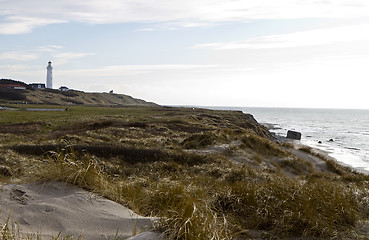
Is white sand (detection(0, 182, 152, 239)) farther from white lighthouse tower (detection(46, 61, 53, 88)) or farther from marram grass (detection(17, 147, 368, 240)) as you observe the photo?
white lighthouse tower (detection(46, 61, 53, 88))

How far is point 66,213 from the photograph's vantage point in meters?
5.46

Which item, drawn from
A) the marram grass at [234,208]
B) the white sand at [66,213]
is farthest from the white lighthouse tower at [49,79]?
the white sand at [66,213]

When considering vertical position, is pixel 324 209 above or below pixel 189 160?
above

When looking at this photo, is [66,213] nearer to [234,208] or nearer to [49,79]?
[234,208]

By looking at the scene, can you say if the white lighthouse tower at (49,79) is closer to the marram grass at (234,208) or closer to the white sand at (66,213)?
the marram grass at (234,208)

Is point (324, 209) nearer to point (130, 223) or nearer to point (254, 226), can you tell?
point (254, 226)

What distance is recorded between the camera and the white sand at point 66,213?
498 cm

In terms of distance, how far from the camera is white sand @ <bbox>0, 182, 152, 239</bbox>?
498 cm

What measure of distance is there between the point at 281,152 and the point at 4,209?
788 inches

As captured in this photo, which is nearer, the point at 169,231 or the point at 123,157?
the point at 169,231

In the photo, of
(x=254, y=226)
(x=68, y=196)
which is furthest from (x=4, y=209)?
(x=254, y=226)

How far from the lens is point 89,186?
21.8 ft

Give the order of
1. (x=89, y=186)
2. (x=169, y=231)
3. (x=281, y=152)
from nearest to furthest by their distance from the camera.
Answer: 1. (x=169, y=231)
2. (x=89, y=186)
3. (x=281, y=152)

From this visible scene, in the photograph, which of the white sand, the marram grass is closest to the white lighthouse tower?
the marram grass
